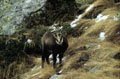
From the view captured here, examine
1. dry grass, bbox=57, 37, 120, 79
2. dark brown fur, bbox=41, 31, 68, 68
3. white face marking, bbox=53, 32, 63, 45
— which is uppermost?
white face marking, bbox=53, 32, 63, 45

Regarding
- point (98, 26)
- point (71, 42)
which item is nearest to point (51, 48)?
point (71, 42)

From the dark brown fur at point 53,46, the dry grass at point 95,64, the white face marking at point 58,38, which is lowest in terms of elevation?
the dry grass at point 95,64

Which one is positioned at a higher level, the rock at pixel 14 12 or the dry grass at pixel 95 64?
the rock at pixel 14 12

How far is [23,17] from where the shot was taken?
7.32m

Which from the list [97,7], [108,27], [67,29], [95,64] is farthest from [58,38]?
[97,7]

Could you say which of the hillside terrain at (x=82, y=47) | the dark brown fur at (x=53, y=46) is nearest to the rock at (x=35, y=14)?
the hillside terrain at (x=82, y=47)

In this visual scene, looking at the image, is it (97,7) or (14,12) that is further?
(14,12)

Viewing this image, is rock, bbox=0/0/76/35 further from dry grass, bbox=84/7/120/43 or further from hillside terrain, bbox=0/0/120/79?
dry grass, bbox=84/7/120/43

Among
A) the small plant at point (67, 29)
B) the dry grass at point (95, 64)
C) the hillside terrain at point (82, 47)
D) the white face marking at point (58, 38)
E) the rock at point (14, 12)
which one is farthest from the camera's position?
the rock at point (14, 12)

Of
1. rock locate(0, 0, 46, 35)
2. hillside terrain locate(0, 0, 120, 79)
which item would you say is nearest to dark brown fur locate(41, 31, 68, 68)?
hillside terrain locate(0, 0, 120, 79)

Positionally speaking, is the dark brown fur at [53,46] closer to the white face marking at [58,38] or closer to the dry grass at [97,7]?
the white face marking at [58,38]

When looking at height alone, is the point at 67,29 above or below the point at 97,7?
below

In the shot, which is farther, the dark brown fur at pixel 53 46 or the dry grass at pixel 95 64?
the dark brown fur at pixel 53 46

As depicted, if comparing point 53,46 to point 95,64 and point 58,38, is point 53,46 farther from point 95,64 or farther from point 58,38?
point 95,64
